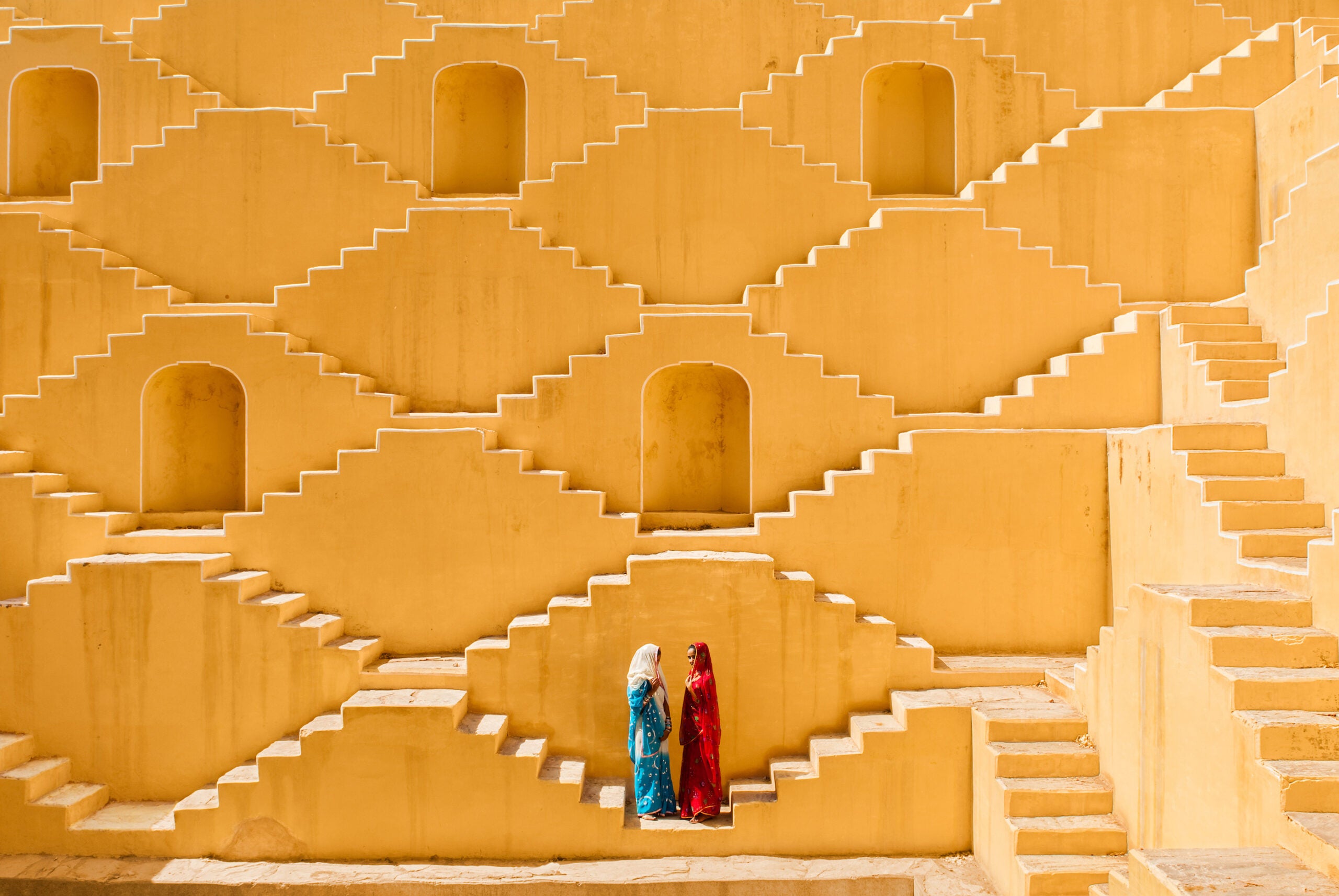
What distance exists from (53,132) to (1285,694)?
13.6m

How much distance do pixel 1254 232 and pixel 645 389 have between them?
22.0 feet

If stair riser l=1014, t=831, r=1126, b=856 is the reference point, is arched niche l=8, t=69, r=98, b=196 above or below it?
above

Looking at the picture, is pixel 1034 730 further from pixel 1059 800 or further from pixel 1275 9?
pixel 1275 9

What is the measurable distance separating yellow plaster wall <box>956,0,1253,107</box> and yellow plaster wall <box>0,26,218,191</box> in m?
9.43

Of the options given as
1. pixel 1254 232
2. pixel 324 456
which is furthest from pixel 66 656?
pixel 1254 232

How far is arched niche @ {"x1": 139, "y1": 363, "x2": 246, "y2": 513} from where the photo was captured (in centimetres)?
866

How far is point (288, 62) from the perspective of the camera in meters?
10.7

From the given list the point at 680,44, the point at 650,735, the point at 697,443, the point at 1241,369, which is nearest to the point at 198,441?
the point at 697,443

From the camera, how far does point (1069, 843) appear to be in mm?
5625

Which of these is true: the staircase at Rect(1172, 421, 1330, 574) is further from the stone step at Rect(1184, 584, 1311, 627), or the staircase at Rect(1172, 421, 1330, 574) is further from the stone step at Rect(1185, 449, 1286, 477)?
the stone step at Rect(1184, 584, 1311, 627)

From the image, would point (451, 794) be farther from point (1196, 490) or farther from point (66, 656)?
point (1196, 490)

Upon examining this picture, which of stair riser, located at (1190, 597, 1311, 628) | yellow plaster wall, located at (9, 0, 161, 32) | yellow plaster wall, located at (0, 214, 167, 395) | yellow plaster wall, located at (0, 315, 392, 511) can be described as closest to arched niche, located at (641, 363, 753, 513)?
yellow plaster wall, located at (0, 315, 392, 511)

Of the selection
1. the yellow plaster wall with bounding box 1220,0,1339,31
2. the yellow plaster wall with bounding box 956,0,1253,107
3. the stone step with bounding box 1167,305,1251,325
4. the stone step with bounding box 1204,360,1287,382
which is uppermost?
the yellow plaster wall with bounding box 1220,0,1339,31

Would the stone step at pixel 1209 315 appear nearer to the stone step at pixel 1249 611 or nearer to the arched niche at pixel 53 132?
the stone step at pixel 1249 611
